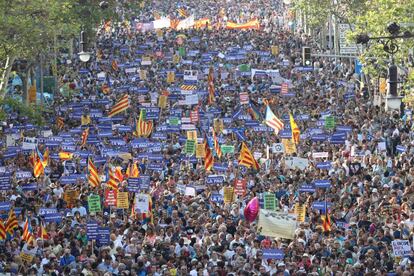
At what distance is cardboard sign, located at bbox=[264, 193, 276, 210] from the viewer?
110 feet

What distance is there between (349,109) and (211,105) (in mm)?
4842

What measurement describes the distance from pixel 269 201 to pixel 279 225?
314 centimetres

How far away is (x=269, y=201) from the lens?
3356 cm

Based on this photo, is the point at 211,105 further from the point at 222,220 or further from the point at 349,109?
the point at 222,220

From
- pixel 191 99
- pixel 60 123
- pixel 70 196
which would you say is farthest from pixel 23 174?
pixel 191 99

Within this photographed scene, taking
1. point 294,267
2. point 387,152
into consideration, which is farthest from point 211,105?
point 294,267

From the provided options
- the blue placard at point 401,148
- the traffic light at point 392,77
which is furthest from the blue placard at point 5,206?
the blue placard at point 401,148

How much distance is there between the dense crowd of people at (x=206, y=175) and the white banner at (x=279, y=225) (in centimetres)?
8

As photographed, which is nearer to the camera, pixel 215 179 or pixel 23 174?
pixel 215 179

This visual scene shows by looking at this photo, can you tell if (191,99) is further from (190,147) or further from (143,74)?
(190,147)

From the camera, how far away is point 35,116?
4881 centimetres

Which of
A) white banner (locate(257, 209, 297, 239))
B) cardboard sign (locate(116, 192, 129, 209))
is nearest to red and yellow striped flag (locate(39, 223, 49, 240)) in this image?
cardboard sign (locate(116, 192, 129, 209))

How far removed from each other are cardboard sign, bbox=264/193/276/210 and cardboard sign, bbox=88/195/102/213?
3.47m

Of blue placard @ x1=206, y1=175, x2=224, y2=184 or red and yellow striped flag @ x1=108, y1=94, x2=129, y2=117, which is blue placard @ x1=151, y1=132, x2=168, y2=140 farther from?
blue placard @ x1=206, y1=175, x2=224, y2=184
